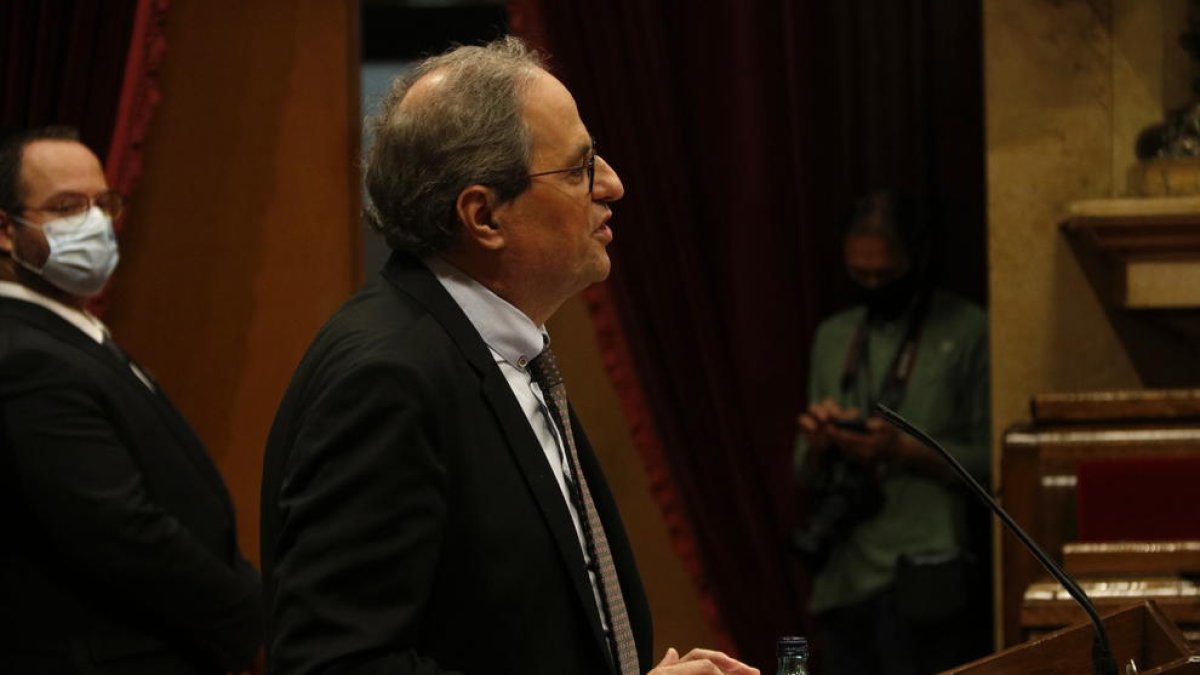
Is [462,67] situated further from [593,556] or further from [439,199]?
[593,556]

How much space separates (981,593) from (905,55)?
1.35m

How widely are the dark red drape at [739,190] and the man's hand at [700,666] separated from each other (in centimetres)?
262

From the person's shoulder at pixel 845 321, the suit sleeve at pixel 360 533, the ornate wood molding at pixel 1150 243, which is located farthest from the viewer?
the person's shoulder at pixel 845 321

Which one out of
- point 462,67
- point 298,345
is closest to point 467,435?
point 462,67

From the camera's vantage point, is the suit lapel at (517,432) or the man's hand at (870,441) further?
the man's hand at (870,441)

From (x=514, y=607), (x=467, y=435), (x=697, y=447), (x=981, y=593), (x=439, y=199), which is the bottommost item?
(x=981, y=593)

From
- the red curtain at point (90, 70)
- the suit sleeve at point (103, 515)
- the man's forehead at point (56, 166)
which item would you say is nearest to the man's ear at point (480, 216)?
the suit sleeve at point (103, 515)

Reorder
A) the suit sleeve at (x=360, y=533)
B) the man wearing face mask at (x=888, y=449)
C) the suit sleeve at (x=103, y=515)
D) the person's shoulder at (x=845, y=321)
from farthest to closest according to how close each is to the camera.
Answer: the person's shoulder at (x=845, y=321) → the man wearing face mask at (x=888, y=449) → the suit sleeve at (x=103, y=515) → the suit sleeve at (x=360, y=533)

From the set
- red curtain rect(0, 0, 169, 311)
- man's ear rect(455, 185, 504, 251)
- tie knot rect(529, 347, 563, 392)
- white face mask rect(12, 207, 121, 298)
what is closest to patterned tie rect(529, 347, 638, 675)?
tie knot rect(529, 347, 563, 392)

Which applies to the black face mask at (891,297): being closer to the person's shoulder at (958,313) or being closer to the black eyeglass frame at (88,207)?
the person's shoulder at (958,313)

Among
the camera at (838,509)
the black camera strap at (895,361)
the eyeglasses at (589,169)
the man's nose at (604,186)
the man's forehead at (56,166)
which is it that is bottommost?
the camera at (838,509)

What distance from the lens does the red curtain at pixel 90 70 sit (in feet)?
15.4

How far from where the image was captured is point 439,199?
6.88 ft

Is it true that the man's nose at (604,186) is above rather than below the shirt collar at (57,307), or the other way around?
above
